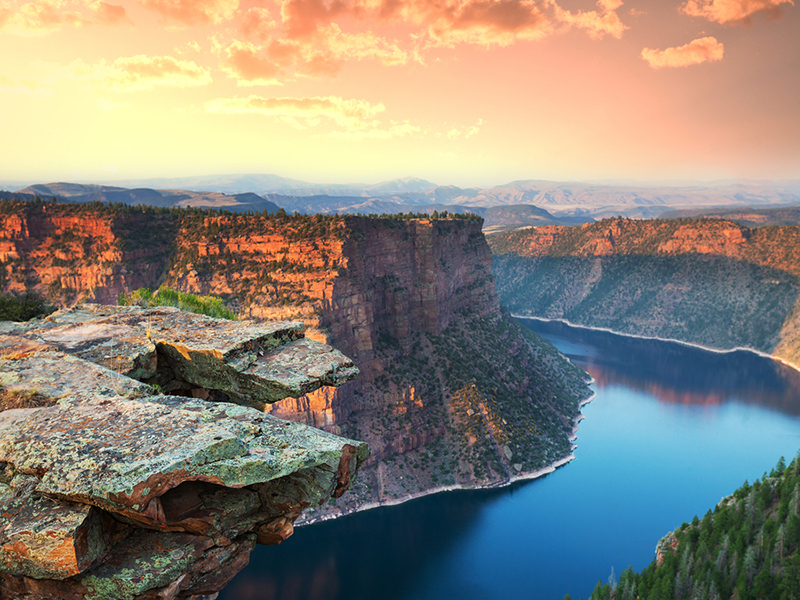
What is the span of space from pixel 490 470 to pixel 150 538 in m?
75.3

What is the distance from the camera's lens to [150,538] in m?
10.8

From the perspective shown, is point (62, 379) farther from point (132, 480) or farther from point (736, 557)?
point (736, 557)

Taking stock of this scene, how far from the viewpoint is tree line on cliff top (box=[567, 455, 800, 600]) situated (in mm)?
41625

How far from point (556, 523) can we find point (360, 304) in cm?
4687

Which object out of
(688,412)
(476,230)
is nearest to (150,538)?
(476,230)

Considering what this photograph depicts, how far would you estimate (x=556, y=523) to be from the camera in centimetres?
7506

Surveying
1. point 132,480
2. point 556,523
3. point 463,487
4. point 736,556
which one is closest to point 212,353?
point 132,480

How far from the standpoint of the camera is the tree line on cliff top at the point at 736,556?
41625 mm

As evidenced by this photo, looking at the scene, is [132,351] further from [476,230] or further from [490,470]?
[476,230]

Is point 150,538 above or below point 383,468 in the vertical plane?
above

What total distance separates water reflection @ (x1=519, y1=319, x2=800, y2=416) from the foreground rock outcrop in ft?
449

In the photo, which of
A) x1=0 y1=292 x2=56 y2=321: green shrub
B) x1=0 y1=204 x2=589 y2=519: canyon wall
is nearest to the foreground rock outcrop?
x1=0 y1=292 x2=56 y2=321: green shrub

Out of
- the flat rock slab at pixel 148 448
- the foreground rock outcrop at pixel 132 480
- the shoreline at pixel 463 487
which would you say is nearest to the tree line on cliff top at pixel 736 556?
the shoreline at pixel 463 487

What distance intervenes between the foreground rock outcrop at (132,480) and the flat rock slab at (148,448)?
26 millimetres
